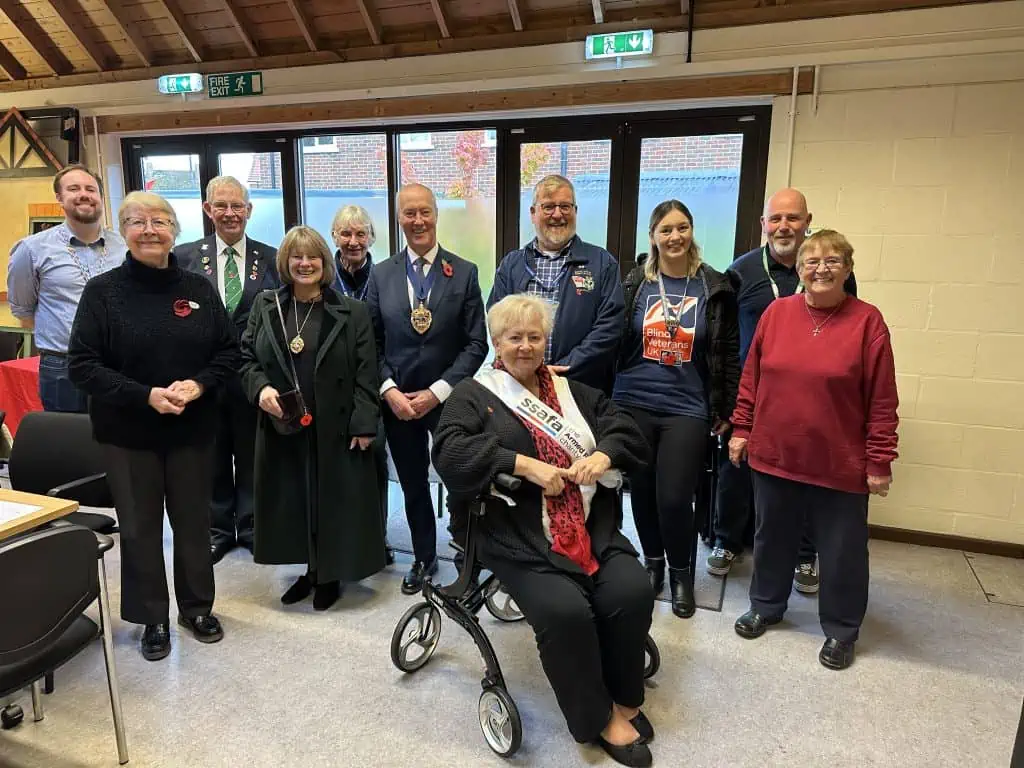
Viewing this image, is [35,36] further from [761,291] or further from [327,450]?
[761,291]

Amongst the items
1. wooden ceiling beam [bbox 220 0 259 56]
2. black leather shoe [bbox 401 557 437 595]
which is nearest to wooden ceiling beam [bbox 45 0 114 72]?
wooden ceiling beam [bbox 220 0 259 56]

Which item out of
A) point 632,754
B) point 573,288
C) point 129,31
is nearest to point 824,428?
point 573,288

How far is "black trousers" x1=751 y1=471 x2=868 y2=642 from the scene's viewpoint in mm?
2299

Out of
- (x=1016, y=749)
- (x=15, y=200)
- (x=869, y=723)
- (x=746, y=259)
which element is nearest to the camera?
(x=1016, y=749)

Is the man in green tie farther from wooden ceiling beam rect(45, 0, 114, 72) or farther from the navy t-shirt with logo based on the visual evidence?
wooden ceiling beam rect(45, 0, 114, 72)

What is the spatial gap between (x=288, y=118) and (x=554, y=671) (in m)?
3.95

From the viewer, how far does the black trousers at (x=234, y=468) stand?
3.06 m

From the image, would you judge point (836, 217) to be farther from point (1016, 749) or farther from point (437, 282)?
point (1016, 749)

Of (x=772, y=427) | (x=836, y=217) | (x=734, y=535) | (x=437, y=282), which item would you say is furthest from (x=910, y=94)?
(x=437, y=282)

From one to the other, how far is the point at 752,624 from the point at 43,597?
7.56ft

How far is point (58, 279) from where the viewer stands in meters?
2.92

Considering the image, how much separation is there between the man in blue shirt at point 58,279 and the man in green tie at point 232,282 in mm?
354

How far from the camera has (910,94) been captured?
320 centimetres

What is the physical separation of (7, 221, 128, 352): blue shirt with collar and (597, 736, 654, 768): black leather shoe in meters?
2.79
